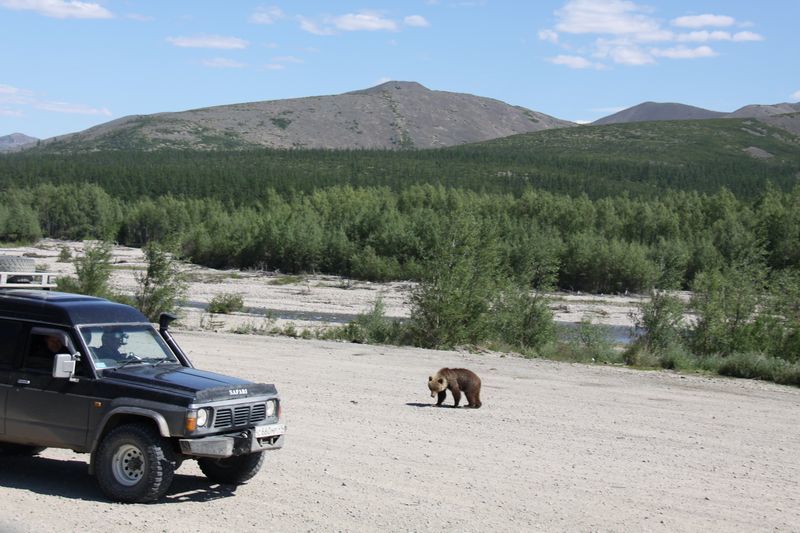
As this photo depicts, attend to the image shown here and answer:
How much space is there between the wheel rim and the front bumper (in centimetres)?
53

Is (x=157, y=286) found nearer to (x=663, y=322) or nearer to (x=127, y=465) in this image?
(x=663, y=322)

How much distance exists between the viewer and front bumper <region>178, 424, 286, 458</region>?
9742 millimetres

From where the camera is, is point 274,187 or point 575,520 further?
point 274,187

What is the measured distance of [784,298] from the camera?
30188mm

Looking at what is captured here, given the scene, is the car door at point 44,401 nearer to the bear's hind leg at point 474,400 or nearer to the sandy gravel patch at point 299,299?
the bear's hind leg at point 474,400

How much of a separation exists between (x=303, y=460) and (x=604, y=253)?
69781mm

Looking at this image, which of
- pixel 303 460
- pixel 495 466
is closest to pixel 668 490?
pixel 495 466

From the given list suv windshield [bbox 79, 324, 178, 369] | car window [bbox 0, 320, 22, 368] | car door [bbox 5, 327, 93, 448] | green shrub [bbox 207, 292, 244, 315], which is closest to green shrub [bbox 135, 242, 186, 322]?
green shrub [bbox 207, 292, 244, 315]

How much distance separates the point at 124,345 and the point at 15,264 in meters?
2.47

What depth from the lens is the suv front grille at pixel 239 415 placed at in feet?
33.1

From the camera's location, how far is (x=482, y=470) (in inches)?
501

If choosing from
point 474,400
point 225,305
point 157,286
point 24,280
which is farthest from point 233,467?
point 225,305

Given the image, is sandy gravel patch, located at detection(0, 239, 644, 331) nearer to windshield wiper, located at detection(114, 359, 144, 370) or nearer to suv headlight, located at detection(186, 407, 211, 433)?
windshield wiper, located at detection(114, 359, 144, 370)

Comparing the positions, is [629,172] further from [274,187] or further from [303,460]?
[303,460]
